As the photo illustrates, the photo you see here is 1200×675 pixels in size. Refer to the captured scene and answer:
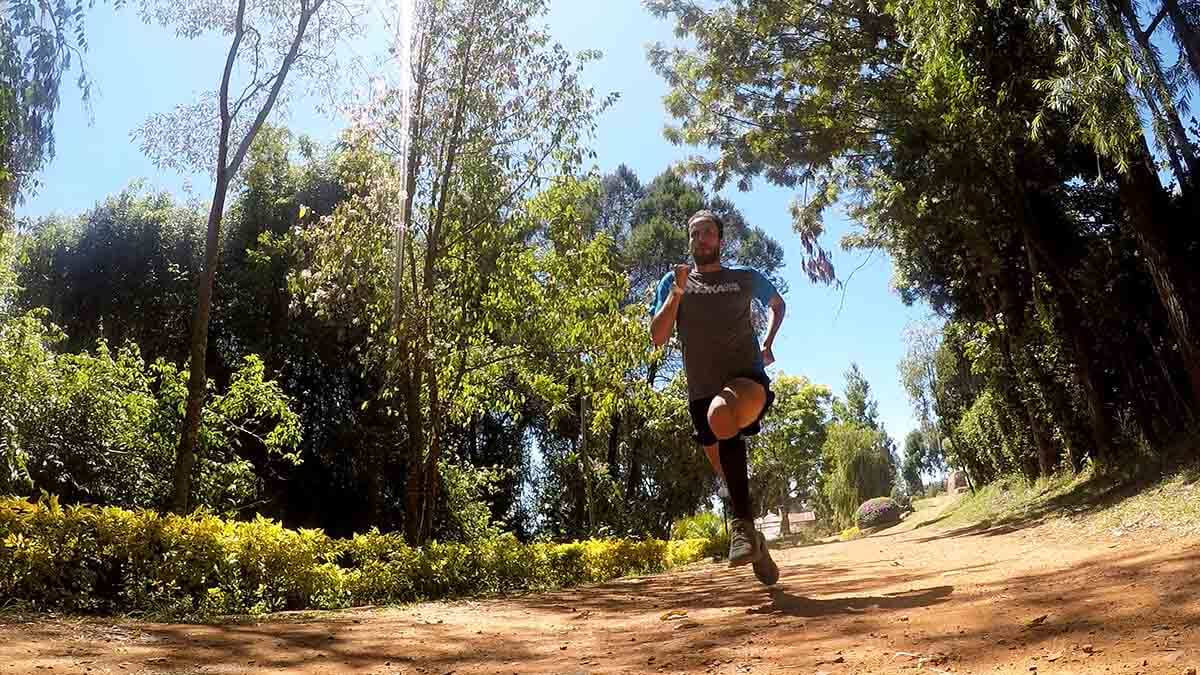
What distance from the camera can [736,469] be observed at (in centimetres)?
359

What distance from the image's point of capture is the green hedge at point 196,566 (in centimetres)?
510

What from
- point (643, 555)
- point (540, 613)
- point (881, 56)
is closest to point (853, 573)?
point (540, 613)

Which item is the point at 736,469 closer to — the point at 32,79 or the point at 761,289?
→ the point at 761,289

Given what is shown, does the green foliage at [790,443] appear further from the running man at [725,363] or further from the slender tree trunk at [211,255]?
the running man at [725,363]

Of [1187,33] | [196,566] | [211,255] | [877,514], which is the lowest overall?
[877,514]

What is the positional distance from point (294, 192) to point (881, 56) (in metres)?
11.9

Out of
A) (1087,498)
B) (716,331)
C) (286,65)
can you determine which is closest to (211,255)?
(286,65)

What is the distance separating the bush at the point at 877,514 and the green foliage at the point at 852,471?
1.08 metres

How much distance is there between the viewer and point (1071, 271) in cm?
1105

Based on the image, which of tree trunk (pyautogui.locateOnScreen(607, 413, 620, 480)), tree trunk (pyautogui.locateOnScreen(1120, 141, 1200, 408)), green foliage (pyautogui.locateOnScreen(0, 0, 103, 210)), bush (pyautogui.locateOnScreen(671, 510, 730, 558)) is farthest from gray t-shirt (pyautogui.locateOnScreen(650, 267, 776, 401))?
tree trunk (pyautogui.locateOnScreen(607, 413, 620, 480))

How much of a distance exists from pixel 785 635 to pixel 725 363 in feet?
4.35

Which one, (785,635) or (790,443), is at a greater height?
(790,443)

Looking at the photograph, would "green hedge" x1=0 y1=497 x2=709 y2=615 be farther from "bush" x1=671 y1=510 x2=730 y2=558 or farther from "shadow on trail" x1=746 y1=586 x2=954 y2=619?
"bush" x1=671 y1=510 x2=730 y2=558

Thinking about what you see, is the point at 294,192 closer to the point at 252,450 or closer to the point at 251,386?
the point at 252,450
